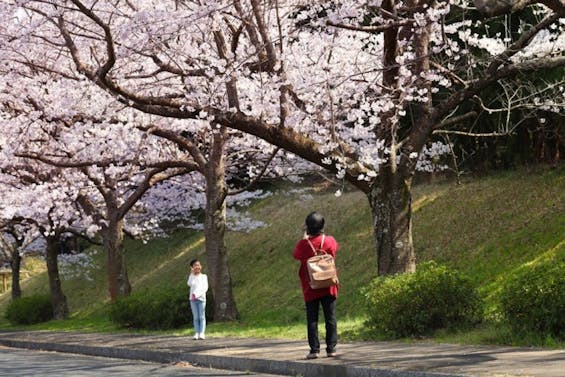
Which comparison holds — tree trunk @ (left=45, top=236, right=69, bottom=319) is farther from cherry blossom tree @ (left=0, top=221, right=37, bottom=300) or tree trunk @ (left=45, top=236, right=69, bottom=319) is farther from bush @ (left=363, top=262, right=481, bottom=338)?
bush @ (left=363, top=262, right=481, bottom=338)

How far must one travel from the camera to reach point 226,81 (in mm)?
16953

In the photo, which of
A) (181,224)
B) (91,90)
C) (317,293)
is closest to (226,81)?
(317,293)

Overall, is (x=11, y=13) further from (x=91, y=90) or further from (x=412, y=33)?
(x=412, y=33)

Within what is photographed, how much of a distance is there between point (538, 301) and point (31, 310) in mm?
27602

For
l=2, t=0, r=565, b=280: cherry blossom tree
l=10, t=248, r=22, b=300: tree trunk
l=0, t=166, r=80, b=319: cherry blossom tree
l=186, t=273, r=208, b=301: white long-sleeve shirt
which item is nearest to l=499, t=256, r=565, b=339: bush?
l=2, t=0, r=565, b=280: cherry blossom tree

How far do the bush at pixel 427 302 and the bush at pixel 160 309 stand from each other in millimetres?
9325

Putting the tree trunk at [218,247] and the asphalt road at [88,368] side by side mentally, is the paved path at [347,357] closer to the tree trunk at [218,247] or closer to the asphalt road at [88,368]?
the asphalt road at [88,368]

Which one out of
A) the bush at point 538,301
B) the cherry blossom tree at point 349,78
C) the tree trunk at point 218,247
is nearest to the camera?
the bush at point 538,301

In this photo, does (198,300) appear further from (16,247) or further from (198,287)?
(16,247)

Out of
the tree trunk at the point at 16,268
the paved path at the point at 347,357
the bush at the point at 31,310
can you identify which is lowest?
the paved path at the point at 347,357

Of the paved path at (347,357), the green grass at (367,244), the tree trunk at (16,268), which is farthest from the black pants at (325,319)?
the tree trunk at (16,268)

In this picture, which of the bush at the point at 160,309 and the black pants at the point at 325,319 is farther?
the bush at the point at 160,309

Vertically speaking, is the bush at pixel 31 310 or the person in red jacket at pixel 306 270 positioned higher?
the bush at pixel 31 310

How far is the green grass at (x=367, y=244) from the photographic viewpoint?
20.6 metres
